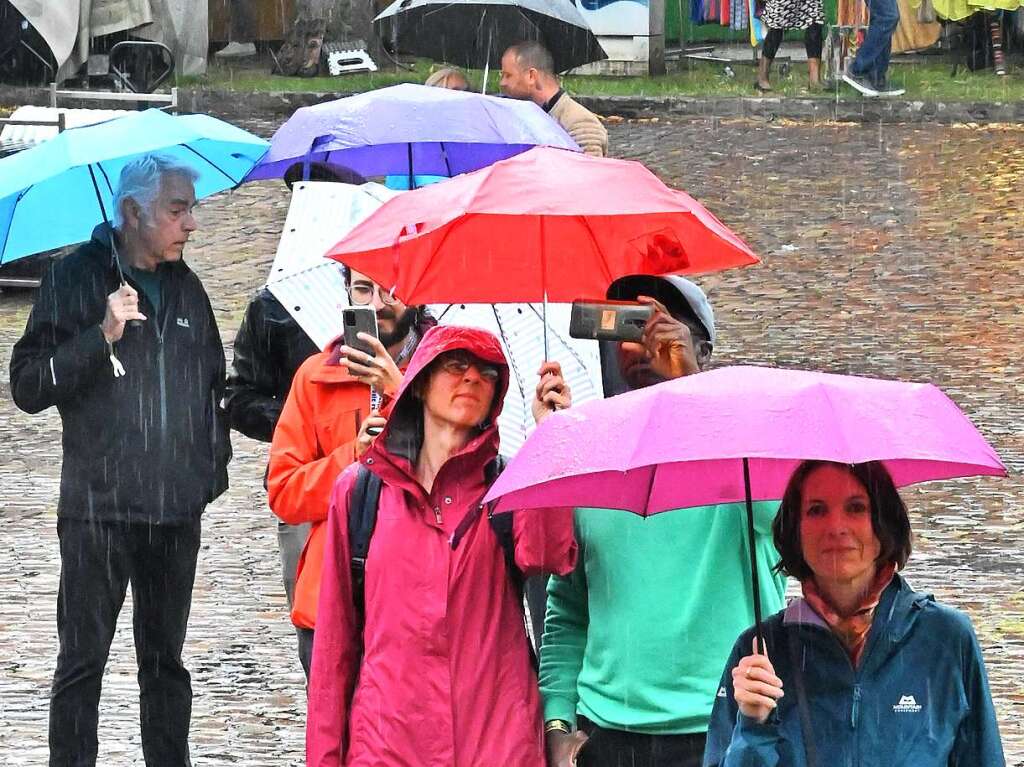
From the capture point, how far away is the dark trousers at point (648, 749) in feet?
15.7

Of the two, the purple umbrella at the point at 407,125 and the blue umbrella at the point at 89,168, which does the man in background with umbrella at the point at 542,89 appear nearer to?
the purple umbrella at the point at 407,125

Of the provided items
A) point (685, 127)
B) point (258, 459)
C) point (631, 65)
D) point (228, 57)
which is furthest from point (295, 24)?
point (258, 459)

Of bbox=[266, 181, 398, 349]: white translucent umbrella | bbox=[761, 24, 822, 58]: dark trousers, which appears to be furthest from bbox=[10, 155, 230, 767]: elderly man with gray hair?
bbox=[761, 24, 822, 58]: dark trousers

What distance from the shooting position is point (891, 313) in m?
15.2

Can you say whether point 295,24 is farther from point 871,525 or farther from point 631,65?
point 871,525

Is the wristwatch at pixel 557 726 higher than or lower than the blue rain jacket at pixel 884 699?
lower

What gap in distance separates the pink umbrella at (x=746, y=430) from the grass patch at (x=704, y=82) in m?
17.8

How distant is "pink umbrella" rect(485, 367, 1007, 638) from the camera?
3.75 metres

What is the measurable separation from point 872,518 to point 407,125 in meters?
3.61

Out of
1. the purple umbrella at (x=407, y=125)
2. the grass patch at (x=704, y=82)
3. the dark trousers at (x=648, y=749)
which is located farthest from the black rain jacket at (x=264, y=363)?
the grass patch at (x=704, y=82)

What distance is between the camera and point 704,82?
2359cm

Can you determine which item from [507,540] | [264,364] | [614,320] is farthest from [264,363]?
[507,540]

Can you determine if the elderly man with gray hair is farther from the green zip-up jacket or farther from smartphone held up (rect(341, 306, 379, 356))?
the green zip-up jacket

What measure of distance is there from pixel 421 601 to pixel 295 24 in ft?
68.1
